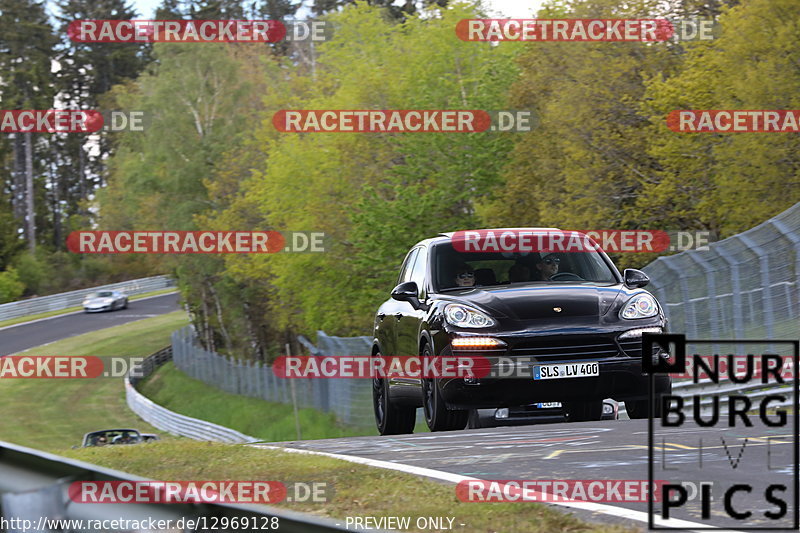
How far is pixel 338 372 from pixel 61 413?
98.5 ft

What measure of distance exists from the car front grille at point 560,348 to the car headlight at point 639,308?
43cm

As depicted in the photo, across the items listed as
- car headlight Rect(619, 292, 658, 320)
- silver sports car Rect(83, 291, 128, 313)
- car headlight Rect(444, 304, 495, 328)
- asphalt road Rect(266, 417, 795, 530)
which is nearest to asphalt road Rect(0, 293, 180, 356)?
silver sports car Rect(83, 291, 128, 313)

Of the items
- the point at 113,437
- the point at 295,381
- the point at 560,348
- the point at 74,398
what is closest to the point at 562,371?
the point at 560,348

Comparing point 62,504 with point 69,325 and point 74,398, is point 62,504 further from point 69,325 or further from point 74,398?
point 69,325

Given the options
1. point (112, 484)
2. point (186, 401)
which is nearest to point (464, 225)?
point (186, 401)

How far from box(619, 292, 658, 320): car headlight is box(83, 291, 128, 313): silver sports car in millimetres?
81556

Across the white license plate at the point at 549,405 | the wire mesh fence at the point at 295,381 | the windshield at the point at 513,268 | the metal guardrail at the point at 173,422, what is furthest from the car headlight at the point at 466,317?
the metal guardrail at the point at 173,422

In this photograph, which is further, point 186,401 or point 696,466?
point 186,401

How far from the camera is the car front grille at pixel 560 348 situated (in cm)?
1073

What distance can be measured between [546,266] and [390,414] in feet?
7.55

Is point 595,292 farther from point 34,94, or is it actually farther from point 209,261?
point 34,94

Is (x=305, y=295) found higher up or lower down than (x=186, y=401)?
higher up

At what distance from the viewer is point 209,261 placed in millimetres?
67375

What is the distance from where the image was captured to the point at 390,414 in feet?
43.2
